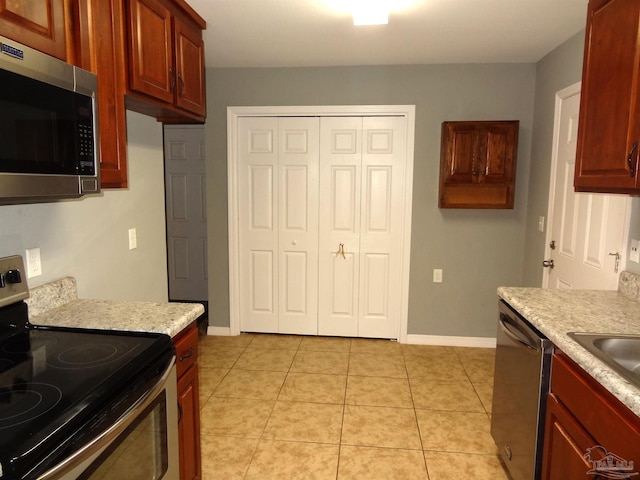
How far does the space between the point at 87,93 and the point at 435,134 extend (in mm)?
2796

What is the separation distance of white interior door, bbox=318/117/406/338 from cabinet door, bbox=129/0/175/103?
1783mm

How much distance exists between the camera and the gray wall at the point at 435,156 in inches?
138

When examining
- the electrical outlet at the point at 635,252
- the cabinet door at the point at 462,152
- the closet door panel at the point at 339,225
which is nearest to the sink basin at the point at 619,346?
the electrical outlet at the point at 635,252

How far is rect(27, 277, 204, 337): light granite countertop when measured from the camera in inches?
63.4

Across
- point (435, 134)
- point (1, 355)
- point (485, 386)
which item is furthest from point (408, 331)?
point (1, 355)

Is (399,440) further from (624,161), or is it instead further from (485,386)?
(624,161)

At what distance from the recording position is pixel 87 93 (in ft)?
4.68

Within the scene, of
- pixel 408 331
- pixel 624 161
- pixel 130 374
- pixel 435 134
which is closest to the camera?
pixel 130 374

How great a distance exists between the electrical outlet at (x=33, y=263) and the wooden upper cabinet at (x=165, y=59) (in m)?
0.76

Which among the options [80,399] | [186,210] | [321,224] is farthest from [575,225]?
[186,210]

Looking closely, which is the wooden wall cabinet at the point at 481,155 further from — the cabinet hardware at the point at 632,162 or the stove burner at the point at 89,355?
the stove burner at the point at 89,355

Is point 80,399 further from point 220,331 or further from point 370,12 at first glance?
point 220,331

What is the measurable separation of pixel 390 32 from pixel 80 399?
8.85 feet

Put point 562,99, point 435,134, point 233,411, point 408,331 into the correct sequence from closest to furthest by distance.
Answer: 1. point 233,411
2. point 562,99
3. point 435,134
4. point 408,331
